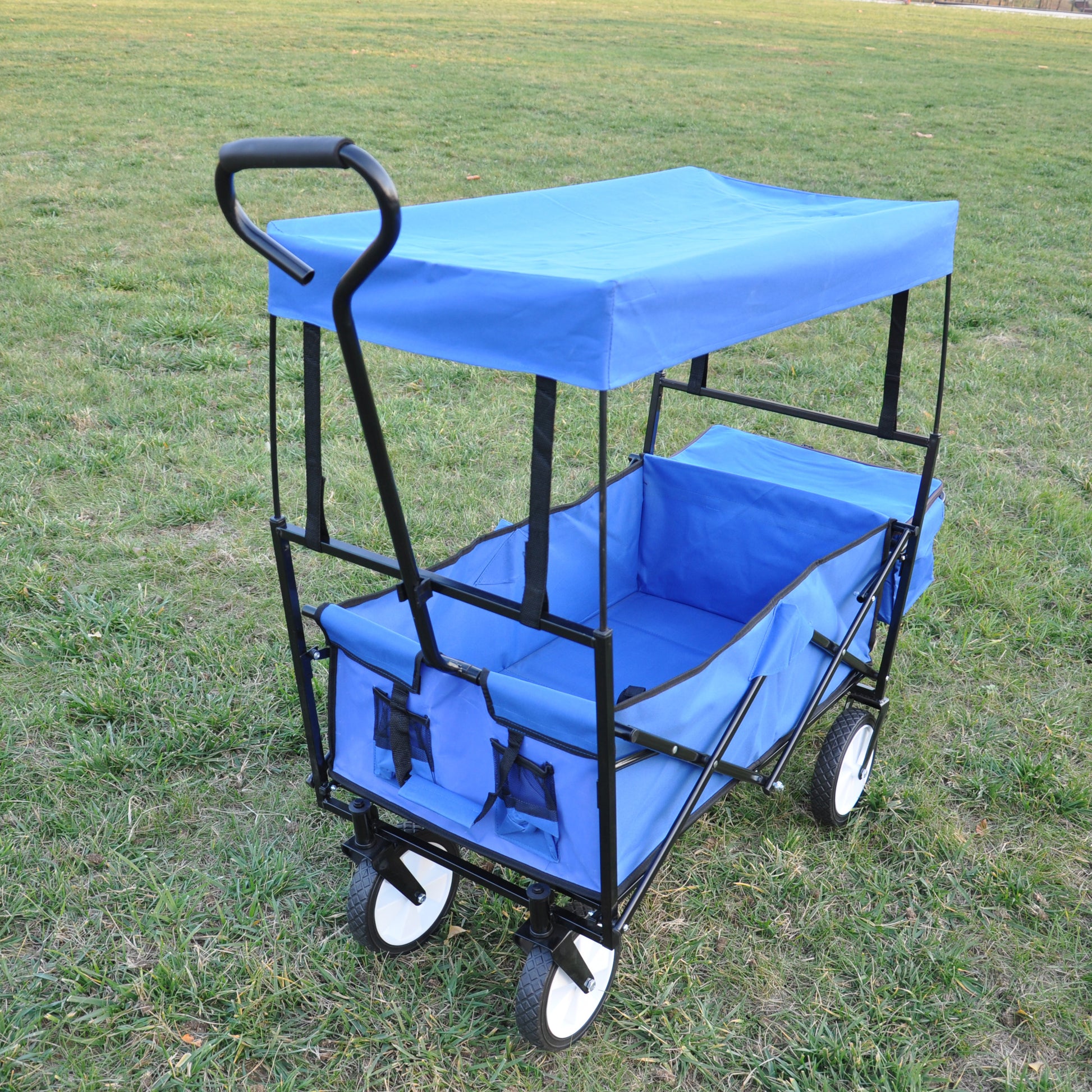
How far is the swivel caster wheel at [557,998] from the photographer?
1.85 m

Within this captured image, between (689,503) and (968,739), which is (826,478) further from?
(968,739)

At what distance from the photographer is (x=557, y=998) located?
1.89m

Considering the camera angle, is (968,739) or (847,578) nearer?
(847,578)

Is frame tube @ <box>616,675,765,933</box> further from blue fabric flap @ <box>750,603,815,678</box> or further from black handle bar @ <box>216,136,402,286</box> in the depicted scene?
black handle bar @ <box>216,136,402,286</box>

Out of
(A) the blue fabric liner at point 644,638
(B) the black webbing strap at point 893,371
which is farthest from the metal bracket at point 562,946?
(B) the black webbing strap at point 893,371

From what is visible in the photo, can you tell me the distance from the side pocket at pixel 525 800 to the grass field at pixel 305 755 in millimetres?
436

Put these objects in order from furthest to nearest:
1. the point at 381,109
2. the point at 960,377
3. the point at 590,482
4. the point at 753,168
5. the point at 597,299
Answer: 1. the point at 381,109
2. the point at 753,168
3. the point at 960,377
4. the point at 590,482
5. the point at 597,299

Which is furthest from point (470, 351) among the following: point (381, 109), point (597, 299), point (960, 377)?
point (381, 109)

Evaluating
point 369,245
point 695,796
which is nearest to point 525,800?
point 695,796

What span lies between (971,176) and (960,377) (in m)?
5.04

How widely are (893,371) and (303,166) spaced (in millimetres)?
1801

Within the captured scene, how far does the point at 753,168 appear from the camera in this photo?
8977mm

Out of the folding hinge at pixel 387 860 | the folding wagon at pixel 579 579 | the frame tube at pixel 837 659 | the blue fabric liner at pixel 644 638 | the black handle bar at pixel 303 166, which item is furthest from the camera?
the frame tube at pixel 837 659

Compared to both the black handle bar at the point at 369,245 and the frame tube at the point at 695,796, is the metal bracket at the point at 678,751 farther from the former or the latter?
the black handle bar at the point at 369,245
